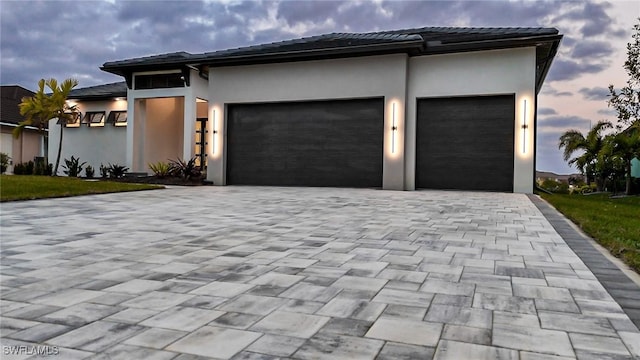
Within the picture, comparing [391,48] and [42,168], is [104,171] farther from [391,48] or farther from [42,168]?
[391,48]

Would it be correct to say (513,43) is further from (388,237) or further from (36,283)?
(36,283)

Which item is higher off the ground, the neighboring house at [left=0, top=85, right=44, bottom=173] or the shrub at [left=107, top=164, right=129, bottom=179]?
the neighboring house at [left=0, top=85, right=44, bottom=173]

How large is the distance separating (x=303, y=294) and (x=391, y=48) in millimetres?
10661

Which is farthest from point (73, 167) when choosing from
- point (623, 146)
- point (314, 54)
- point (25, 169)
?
point (623, 146)

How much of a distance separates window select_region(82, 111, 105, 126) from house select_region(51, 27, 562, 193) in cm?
215

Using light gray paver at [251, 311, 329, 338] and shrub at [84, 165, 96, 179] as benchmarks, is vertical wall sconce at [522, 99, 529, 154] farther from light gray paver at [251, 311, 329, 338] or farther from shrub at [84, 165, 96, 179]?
shrub at [84, 165, 96, 179]

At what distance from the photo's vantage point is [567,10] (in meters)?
16.7

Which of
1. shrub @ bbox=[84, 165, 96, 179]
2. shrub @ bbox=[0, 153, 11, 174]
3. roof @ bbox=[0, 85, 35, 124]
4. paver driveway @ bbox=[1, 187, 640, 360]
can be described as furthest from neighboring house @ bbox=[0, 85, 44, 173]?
paver driveway @ bbox=[1, 187, 640, 360]

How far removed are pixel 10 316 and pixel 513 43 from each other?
12097 mm

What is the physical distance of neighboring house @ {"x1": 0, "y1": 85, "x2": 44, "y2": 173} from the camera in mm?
19750

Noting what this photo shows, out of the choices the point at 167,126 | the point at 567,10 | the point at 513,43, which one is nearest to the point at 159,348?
the point at 513,43

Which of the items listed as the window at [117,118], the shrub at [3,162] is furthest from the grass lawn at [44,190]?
the shrub at [3,162]

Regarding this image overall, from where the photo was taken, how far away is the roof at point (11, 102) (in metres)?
20.9

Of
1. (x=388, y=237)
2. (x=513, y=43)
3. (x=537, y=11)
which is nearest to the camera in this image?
(x=388, y=237)
